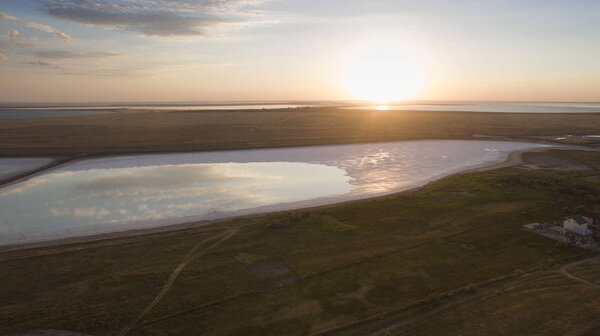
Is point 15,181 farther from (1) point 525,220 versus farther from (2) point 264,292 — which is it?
(1) point 525,220

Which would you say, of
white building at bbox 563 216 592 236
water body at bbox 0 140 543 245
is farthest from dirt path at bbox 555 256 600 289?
water body at bbox 0 140 543 245

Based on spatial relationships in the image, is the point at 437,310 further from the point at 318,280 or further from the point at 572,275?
the point at 572,275

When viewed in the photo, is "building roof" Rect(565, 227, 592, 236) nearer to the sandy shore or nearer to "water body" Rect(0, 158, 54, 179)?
the sandy shore

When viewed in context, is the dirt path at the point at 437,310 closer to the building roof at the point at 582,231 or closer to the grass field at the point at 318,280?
the grass field at the point at 318,280

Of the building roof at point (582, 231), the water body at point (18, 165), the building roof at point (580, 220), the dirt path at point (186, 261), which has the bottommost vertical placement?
the dirt path at point (186, 261)

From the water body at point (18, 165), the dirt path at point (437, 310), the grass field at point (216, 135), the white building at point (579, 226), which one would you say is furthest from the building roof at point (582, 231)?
the water body at point (18, 165)

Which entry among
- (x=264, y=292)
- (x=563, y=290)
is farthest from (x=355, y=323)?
(x=563, y=290)

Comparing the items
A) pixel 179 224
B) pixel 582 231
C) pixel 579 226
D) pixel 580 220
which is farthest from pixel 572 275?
pixel 179 224
